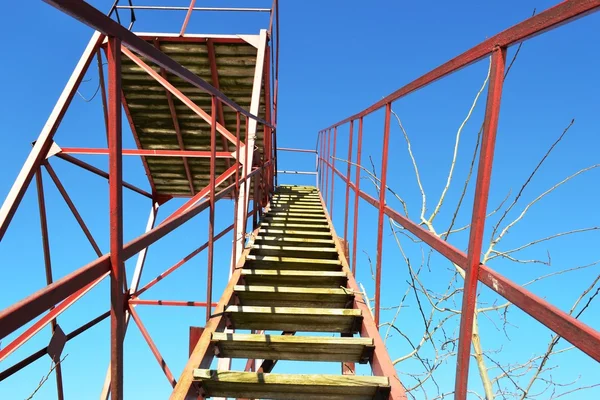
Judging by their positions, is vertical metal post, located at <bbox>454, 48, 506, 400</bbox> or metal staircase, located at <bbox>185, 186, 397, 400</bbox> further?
metal staircase, located at <bbox>185, 186, 397, 400</bbox>

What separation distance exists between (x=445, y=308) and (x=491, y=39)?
1973 millimetres

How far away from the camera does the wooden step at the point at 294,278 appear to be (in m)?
4.48

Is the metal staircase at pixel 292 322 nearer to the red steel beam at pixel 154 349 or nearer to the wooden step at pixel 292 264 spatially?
the wooden step at pixel 292 264

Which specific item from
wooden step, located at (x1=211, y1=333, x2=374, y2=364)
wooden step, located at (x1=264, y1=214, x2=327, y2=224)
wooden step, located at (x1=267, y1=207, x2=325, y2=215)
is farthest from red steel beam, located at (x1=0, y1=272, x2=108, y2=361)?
wooden step, located at (x1=267, y1=207, x2=325, y2=215)

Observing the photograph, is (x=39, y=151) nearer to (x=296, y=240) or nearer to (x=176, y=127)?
(x=296, y=240)

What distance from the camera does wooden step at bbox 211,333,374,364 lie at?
2.99 meters

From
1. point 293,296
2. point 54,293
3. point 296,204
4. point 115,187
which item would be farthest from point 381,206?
point 296,204

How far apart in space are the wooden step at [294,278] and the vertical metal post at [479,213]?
277cm

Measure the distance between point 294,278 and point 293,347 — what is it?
1.51m

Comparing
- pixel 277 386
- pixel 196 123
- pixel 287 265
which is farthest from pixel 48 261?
pixel 196 123

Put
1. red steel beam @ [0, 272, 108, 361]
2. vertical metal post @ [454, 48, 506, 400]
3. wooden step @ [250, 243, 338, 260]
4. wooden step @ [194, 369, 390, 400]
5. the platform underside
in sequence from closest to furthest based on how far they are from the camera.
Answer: vertical metal post @ [454, 48, 506, 400] → wooden step @ [194, 369, 390, 400] → red steel beam @ [0, 272, 108, 361] → wooden step @ [250, 243, 338, 260] → the platform underside

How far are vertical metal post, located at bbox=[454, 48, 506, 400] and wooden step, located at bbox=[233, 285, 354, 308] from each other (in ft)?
7.51

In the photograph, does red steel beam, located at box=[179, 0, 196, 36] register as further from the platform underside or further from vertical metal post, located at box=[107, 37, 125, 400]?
vertical metal post, located at box=[107, 37, 125, 400]

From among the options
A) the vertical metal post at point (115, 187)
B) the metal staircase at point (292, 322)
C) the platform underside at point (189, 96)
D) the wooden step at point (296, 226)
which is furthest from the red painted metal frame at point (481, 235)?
the platform underside at point (189, 96)
